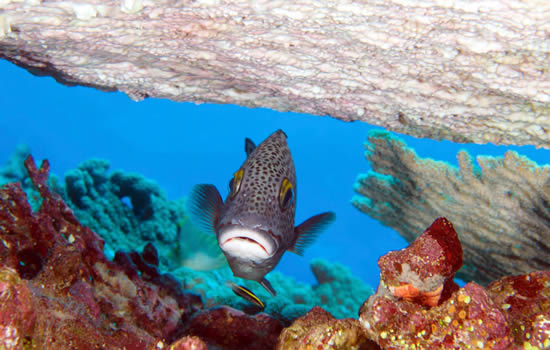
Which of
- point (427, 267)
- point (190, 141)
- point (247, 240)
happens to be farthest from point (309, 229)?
point (190, 141)

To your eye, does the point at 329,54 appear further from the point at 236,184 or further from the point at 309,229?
the point at 309,229

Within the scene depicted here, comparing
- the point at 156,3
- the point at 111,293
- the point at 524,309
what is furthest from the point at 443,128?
the point at 111,293

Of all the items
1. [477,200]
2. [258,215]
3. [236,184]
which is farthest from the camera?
[477,200]

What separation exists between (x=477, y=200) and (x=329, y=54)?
114 inches

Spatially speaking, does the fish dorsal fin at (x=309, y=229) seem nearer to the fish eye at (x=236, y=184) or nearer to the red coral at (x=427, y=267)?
the fish eye at (x=236, y=184)

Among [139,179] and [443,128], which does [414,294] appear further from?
[139,179]

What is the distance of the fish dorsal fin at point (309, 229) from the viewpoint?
341cm

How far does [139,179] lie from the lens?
27.2ft

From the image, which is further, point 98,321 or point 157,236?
point 157,236

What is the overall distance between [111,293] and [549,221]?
14.2 feet

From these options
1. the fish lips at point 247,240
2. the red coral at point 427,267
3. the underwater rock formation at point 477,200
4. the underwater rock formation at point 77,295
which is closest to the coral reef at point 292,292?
the underwater rock formation at point 77,295

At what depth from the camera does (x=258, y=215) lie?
2.57m

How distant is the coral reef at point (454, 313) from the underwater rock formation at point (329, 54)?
1.15 metres

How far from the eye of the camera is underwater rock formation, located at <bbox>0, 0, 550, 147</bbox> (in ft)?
6.14
